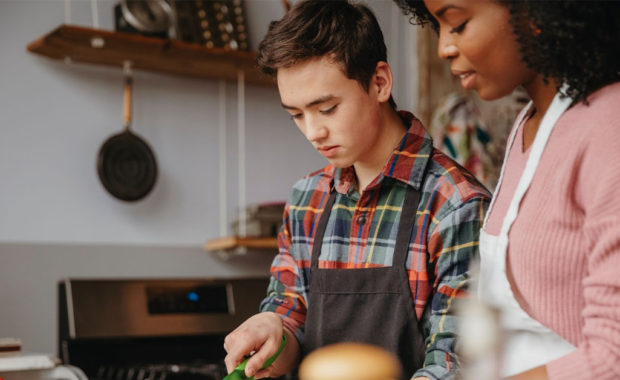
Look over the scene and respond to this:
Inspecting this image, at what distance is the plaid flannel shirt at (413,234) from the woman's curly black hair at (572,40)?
39cm


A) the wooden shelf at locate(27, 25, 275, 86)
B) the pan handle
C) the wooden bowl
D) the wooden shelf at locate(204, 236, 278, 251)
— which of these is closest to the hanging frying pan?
the pan handle

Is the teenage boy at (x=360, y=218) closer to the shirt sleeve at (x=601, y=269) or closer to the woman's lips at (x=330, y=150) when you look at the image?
the woman's lips at (x=330, y=150)

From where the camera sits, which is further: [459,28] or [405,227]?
[405,227]

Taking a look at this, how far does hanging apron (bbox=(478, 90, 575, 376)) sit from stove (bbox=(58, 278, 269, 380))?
1.17m

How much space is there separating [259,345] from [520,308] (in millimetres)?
486

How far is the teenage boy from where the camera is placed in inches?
46.1

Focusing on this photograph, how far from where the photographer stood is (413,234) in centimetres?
123

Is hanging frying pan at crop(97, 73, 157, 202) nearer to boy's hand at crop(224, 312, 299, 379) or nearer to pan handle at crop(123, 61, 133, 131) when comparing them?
pan handle at crop(123, 61, 133, 131)

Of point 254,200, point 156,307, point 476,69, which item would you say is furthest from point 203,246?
point 476,69

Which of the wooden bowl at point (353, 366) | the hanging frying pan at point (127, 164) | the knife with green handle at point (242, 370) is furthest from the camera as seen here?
the hanging frying pan at point (127, 164)

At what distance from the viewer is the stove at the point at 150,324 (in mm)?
1982

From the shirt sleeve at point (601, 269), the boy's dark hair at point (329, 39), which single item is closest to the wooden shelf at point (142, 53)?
the boy's dark hair at point (329, 39)

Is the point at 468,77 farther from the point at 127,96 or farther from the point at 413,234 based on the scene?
the point at 127,96

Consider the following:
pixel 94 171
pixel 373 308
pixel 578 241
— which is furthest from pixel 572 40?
pixel 94 171
